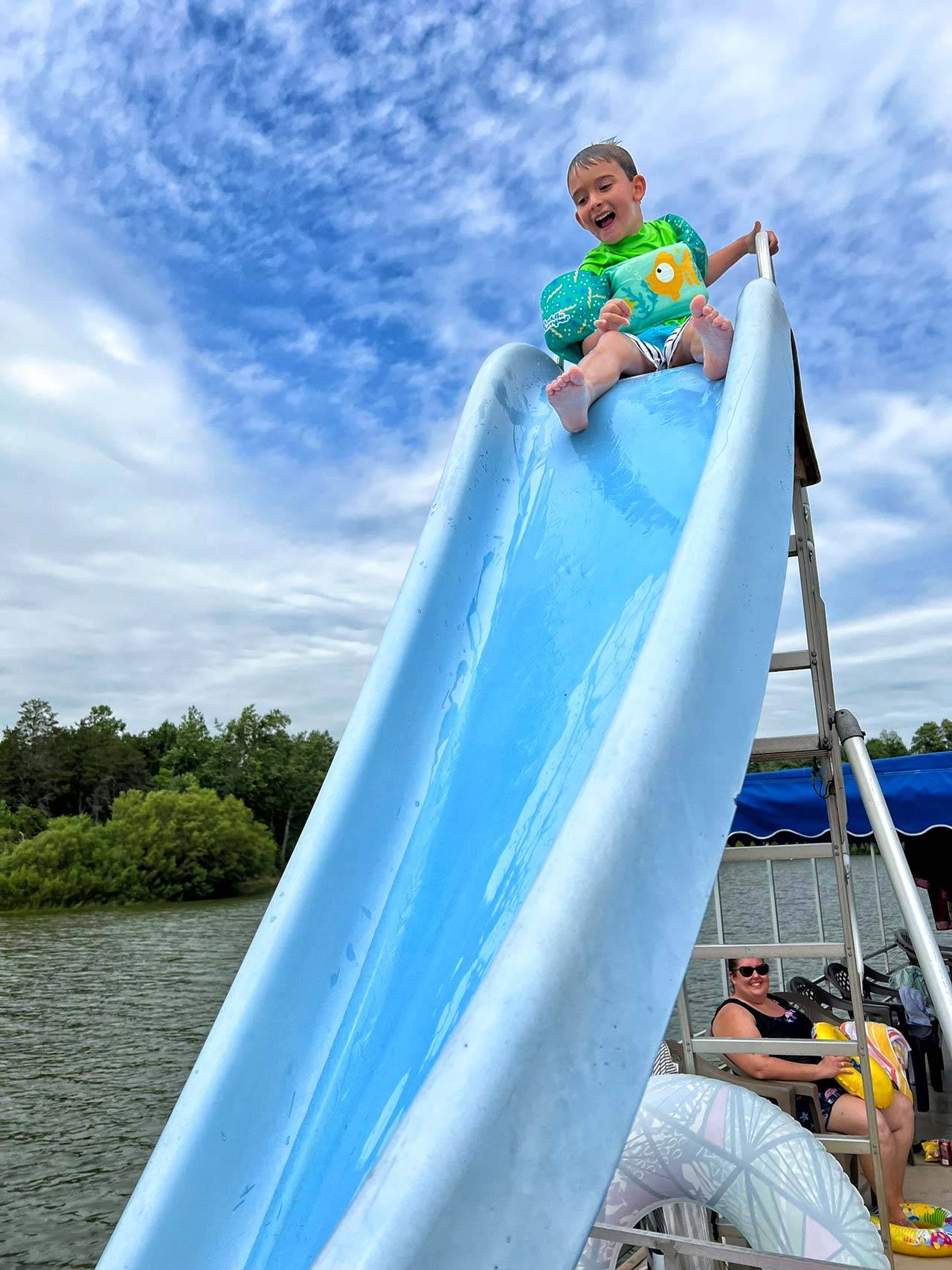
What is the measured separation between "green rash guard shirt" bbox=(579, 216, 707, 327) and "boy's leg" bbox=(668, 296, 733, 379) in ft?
2.16

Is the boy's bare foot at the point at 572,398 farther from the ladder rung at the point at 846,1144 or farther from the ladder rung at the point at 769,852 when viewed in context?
the ladder rung at the point at 846,1144

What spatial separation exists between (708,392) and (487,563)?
0.77m

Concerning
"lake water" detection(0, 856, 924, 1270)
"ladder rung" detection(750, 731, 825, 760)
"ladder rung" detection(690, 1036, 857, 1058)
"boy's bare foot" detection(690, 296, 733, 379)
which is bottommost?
"lake water" detection(0, 856, 924, 1270)

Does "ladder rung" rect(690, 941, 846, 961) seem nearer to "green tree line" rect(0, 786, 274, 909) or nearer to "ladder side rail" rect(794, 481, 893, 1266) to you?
"ladder side rail" rect(794, 481, 893, 1266)

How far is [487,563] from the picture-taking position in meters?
2.33

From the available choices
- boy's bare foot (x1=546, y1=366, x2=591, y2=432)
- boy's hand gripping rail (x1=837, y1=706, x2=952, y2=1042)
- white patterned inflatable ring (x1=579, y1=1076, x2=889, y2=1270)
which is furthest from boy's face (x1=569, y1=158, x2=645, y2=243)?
white patterned inflatable ring (x1=579, y1=1076, x2=889, y2=1270)

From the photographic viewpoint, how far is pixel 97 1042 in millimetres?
13695

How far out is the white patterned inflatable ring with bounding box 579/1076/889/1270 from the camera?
1820 mm

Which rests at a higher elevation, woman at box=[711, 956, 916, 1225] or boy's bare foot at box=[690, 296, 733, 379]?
boy's bare foot at box=[690, 296, 733, 379]

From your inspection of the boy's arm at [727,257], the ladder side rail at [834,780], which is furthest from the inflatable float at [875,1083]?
the boy's arm at [727,257]

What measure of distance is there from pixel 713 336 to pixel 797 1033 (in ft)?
9.06

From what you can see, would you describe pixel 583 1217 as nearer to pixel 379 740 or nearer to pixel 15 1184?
pixel 379 740

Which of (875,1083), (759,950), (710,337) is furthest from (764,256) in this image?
(875,1083)

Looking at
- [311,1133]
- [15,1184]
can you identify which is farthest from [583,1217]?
[15,1184]
